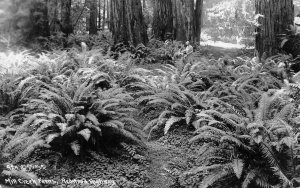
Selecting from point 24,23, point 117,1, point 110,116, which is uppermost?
point 117,1

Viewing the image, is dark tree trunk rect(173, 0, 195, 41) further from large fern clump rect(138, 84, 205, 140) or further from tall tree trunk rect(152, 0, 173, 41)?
large fern clump rect(138, 84, 205, 140)

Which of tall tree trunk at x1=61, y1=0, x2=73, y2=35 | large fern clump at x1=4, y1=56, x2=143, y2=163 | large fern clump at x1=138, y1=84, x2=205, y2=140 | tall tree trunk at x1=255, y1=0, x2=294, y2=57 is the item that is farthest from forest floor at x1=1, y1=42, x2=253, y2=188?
tall tree trunk at x1=61, y1=0, x2=73, y2=35

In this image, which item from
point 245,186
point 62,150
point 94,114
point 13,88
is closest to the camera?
point 245,186

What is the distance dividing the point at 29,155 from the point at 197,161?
8.60 feet

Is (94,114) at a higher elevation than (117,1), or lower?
lower

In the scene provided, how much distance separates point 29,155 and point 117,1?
7801 mm

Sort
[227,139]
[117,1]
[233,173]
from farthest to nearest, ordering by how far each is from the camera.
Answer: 1. [117,1]
2. [227,139]
3. [233,173]

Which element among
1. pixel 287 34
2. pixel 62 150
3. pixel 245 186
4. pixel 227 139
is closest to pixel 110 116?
pixel 62 150

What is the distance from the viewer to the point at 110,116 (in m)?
5.19

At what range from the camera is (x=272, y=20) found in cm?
901

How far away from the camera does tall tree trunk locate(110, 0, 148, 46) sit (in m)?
11.1

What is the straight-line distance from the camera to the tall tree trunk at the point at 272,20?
8.94 meters

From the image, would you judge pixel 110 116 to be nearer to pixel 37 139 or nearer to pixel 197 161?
pixel 37 139

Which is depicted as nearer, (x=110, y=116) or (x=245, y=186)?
(x=245, y=186)
